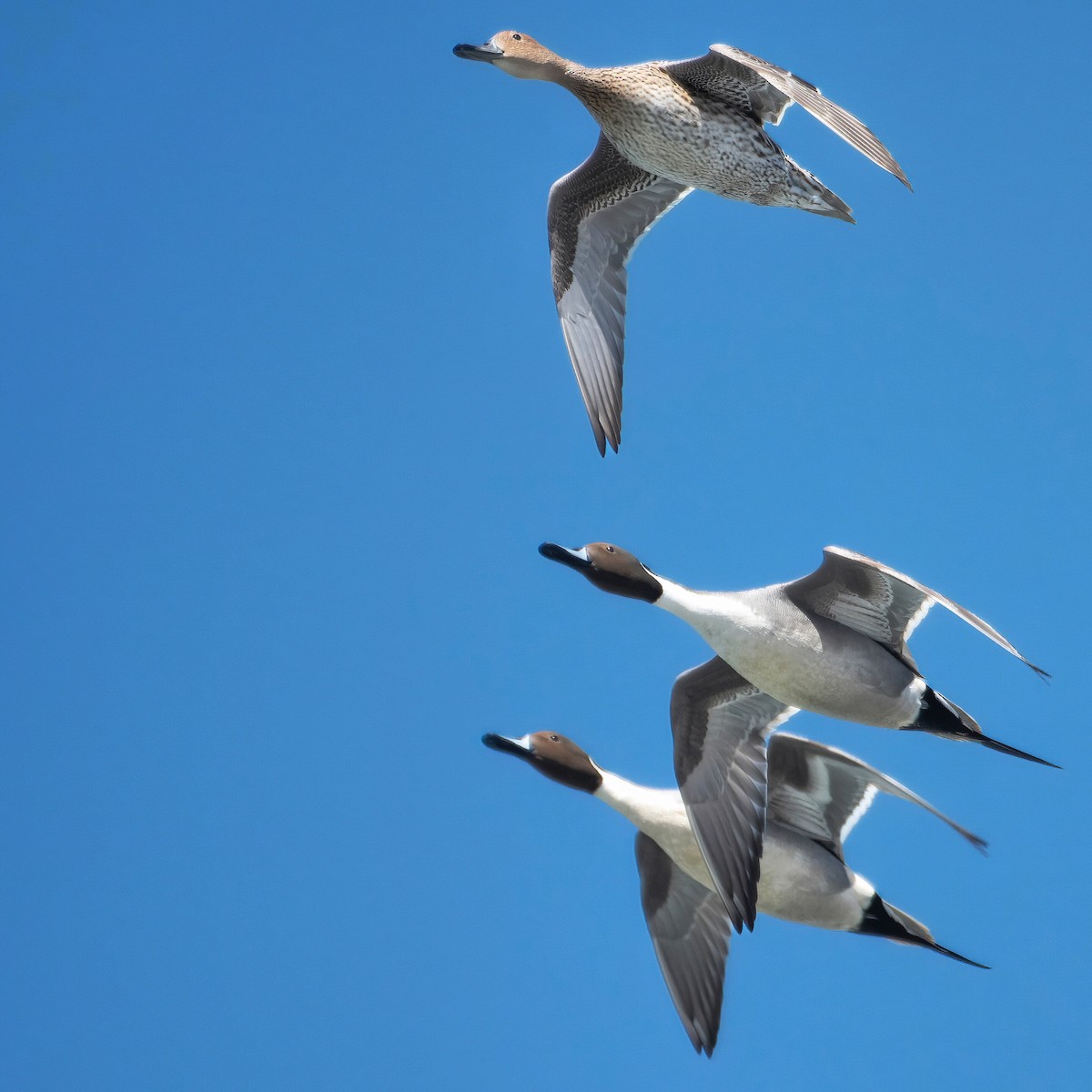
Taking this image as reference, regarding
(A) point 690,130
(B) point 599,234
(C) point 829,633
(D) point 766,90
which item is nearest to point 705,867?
(C) point 829,633

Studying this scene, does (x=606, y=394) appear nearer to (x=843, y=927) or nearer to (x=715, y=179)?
(x=715, y=179)

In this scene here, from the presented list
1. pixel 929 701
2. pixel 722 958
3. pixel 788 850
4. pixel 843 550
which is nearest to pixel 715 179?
pixel 843 550

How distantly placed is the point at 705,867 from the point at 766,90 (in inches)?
140

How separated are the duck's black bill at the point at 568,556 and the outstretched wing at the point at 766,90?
7.11 ft

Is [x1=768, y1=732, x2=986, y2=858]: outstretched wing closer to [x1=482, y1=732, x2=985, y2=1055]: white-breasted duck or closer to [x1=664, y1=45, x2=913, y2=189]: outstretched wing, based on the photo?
[x1=482, y1=732, x2=985, y2=1055]: white-breasted duck

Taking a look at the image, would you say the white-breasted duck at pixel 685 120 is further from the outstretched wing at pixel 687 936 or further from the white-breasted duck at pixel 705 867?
the outstretched wing at pixel 687 936

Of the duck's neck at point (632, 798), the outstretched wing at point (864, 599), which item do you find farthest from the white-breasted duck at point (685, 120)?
the duck's neck at point (632, 798)

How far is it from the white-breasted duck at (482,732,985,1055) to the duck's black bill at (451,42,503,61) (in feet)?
10.4

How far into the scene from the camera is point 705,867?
328 inches

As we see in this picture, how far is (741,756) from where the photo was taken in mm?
8242

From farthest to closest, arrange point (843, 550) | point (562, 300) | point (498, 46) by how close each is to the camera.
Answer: point (562, 300) → point (498, 46) → point (843, 550)

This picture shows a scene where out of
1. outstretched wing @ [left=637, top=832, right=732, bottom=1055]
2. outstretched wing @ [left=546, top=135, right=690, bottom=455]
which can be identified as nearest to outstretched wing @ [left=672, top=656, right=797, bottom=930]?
outstretched wing @ [left=637, top=832, right=732, bottom=1055]

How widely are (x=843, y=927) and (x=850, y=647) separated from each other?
1450mm

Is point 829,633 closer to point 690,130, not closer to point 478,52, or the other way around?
point 690,130
